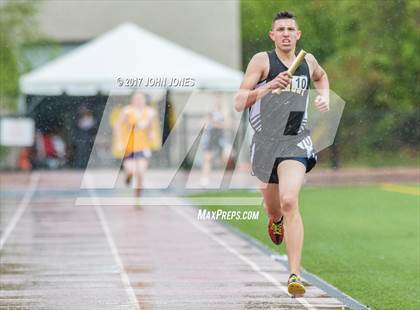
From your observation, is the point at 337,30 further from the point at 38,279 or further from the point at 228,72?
the point at 38,279

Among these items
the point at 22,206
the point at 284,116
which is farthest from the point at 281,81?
the point at 22,206

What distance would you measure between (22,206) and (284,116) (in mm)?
12778

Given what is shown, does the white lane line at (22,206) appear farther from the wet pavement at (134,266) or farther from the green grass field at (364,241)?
the green grass field at (364,241)

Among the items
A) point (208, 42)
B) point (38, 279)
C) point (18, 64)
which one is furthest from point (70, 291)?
point (208, 42)

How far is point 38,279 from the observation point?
11867 mm

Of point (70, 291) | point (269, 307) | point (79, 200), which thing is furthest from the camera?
point (79, 200)

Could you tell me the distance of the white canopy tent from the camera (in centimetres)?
2889

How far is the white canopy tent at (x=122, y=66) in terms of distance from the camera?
1137 inches

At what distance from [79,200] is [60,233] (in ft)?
23.6

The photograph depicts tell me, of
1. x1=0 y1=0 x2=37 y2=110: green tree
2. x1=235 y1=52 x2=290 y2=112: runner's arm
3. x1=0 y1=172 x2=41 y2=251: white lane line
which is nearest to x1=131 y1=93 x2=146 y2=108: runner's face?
x1=0 y1=172 x2=41 y2=251: white lane line

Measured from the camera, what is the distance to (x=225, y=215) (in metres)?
19.8

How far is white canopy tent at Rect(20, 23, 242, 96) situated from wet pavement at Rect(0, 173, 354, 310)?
874 centimetres

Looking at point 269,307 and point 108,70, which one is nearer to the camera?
point 269,307

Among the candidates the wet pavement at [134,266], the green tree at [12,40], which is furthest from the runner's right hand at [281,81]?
the green tree at [12,40]
